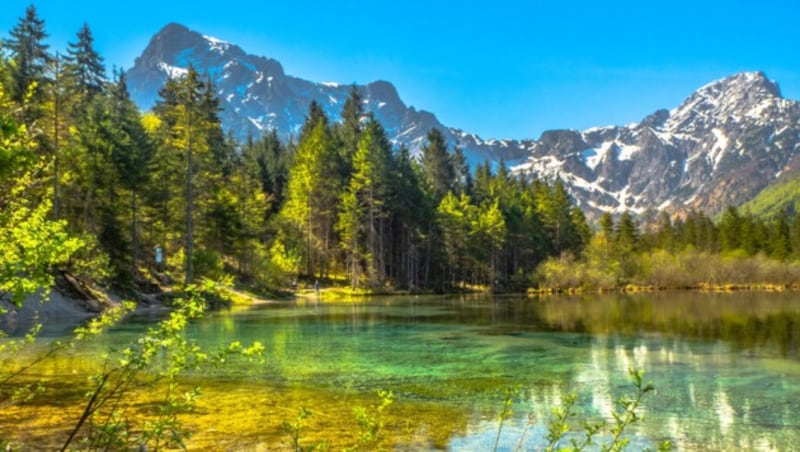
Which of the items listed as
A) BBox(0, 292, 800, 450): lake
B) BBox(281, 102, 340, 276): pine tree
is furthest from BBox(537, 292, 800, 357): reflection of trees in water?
BBox(281, 102, 340, 276): pine tree

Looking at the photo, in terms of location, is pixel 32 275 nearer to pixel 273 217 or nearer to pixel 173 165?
pixel 173 165

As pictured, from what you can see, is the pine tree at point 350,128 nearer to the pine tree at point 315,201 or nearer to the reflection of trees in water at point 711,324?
the pine tree at point 315,201

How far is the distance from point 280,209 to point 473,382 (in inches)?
2821

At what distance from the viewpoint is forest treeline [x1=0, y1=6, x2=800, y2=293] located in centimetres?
4269

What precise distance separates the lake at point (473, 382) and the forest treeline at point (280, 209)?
5020 mm

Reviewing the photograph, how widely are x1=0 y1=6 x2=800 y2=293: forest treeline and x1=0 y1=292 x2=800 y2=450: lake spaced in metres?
5.02

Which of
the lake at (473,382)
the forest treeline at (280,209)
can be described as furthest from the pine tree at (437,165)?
the lake at (473,382)

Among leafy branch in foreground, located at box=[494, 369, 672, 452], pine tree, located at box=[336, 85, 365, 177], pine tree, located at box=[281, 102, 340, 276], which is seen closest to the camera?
leafy branch in foreground, located at box=[494, 369, 672, 452]

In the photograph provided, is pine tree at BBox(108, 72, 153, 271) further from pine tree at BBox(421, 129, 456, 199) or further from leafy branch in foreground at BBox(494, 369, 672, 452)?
pine tree at BBox(421, 129, 456, 199)

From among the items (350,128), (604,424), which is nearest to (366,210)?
(350,128)

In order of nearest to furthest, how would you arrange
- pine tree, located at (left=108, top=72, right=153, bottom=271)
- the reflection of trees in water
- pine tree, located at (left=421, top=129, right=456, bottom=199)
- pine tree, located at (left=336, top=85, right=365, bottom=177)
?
1. the reflection of trees in water
2. pine tree, located at (left=108, top=72, right=153, bottom=271)
3. pine tree, located at (left=336, top=85, right=365, bottom=177)
4. pine tree, located at (left=421, top=129, right=456, bottom=199)

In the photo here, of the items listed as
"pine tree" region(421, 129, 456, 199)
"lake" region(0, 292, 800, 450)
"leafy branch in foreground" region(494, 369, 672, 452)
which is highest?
"pine tree" region(421, 129, 456, 199)

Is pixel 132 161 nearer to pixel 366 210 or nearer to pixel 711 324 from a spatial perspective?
pixel 366 210

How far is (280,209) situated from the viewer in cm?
8419
